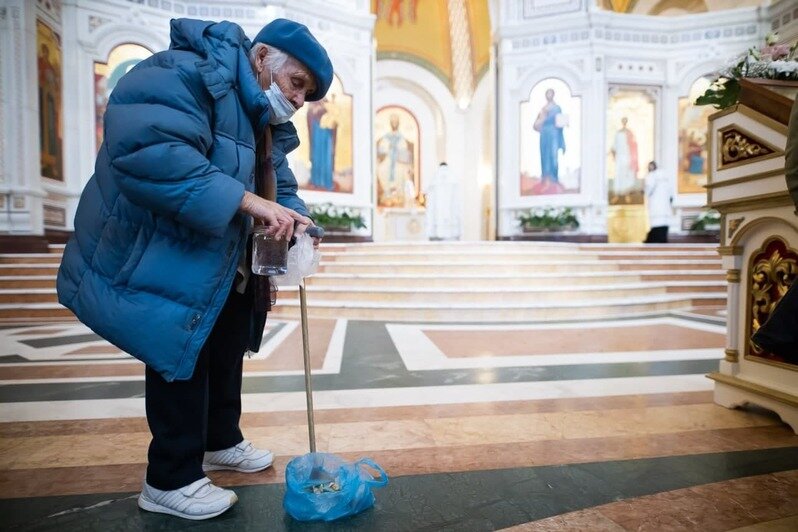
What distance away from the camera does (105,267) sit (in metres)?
1.20

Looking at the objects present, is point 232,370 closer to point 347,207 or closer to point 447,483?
point 447,483

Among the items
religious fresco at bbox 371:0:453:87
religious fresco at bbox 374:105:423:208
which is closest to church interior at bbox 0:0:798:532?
religious fresco at bbox 371:0:453:87

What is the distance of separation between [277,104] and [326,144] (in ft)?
37.3

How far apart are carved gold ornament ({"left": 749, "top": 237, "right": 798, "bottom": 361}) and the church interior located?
0.01 meters

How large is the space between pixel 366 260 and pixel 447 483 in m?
6.30

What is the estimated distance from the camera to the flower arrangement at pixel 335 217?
37.2 feet

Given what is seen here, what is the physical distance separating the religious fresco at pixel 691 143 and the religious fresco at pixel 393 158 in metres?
8.65

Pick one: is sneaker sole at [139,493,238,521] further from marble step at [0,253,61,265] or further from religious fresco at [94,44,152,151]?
religious fresco at [94,44,152,151]

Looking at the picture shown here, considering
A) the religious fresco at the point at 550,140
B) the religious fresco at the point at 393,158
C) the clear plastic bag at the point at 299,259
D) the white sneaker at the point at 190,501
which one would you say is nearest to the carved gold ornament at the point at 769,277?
the clear plastic bag at the point at 299,259

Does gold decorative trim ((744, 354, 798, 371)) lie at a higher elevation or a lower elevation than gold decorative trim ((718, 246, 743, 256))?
lower

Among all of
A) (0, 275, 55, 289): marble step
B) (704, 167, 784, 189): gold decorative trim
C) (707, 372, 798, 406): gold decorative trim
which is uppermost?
(704, 167, 784, 189): gold decorative trim

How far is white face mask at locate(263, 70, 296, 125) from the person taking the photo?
4.32 ft

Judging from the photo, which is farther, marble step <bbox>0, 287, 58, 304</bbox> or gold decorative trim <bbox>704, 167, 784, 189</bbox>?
marble step <bbox>0, 287, 58, 304</bbox>

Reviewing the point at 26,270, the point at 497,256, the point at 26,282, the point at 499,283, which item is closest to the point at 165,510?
the point at 499,283
